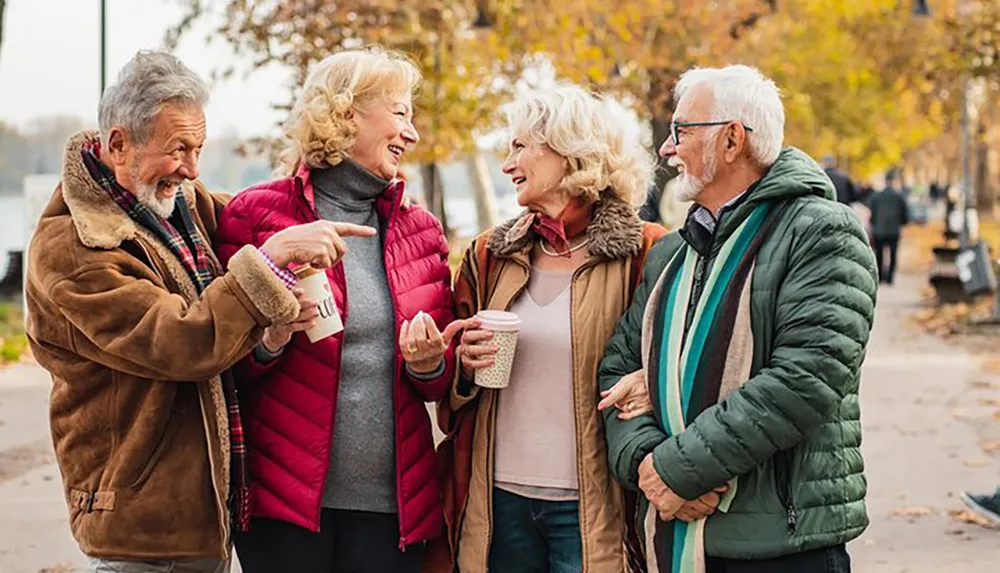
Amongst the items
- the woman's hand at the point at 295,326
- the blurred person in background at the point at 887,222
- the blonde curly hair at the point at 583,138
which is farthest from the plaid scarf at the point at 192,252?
the blurred person in background at the point at 887,222

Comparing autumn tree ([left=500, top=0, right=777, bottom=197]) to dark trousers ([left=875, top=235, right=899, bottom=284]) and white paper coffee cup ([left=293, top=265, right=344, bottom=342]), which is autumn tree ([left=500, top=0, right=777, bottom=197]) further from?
white paper coffee cup ([left=293, top=265, right=344, bottom=342])

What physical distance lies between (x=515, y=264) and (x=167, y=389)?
41.2 inches

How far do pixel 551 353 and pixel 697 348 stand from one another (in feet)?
1.68

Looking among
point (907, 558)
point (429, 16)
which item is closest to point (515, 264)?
point (907, 558)

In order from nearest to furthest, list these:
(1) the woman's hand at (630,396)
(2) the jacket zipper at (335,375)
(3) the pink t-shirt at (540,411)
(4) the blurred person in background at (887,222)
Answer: (1) the woman's hand at (630,396)
(2) the jacket zipper at (335,375)
(3) the pink t-shirt at (540,411)
(4) the blurred person in background at (887,222)

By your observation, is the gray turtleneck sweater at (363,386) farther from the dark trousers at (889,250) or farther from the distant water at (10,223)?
the distant water at (10,223)

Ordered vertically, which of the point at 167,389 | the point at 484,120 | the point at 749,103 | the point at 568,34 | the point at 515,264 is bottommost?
the point at 484,120

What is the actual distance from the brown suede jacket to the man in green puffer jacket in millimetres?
976

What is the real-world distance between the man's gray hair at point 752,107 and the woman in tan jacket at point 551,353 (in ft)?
A: 1.56

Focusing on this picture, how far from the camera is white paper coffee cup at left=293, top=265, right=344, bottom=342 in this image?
127 inches

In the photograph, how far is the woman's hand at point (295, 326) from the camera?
10.6ft

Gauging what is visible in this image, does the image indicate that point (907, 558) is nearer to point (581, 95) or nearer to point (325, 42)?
point (581, 95)

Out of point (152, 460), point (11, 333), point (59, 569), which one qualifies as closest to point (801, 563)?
point (152, 460)

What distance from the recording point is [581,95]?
3.72 metres
